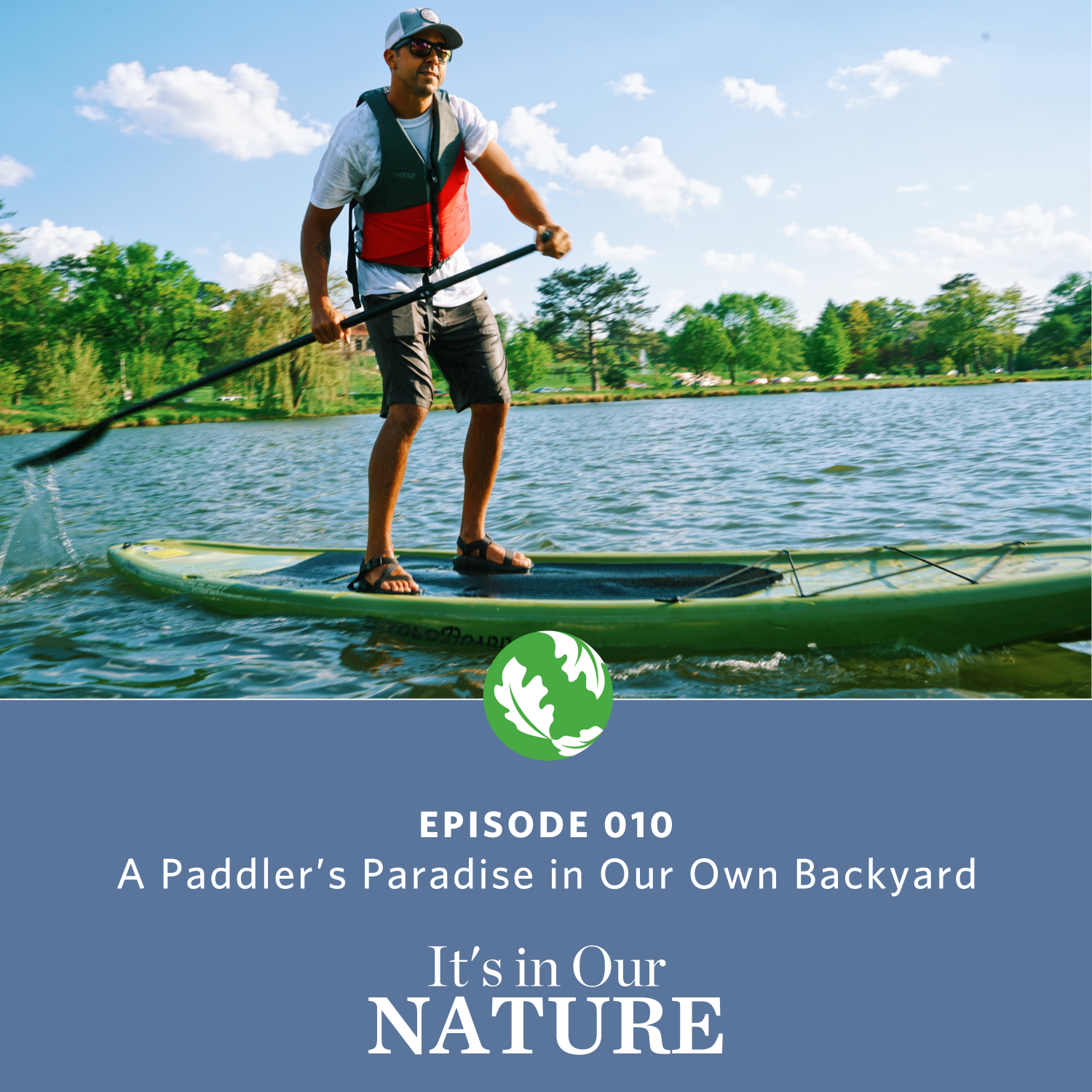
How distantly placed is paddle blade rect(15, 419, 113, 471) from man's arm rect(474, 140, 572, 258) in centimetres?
238

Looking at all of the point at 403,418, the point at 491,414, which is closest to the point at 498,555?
the point at 491,414

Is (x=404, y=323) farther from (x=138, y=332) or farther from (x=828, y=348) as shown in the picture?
(x=828, y=348)

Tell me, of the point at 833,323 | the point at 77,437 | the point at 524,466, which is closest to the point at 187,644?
the point at 77,437

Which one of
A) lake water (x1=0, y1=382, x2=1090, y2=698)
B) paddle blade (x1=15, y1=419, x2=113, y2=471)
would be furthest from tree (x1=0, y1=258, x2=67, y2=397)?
paddle blade (x1=15, y1=419, x2=113, y2=471)

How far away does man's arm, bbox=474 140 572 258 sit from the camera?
3773mm

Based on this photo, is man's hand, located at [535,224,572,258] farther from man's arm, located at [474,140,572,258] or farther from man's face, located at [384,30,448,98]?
man's face, located at [384,30,448,98]

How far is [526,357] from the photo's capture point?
5862cm

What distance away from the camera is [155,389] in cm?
3947

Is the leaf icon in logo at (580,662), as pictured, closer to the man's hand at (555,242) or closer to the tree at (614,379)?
the man's hand at (555,242)

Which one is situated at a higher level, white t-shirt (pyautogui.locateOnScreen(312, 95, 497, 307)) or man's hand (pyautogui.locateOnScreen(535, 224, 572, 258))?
white t-shirt (pyautogui.locateOnScreen(312, 95, 497, 307))

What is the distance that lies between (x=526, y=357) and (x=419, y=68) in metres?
56.2
